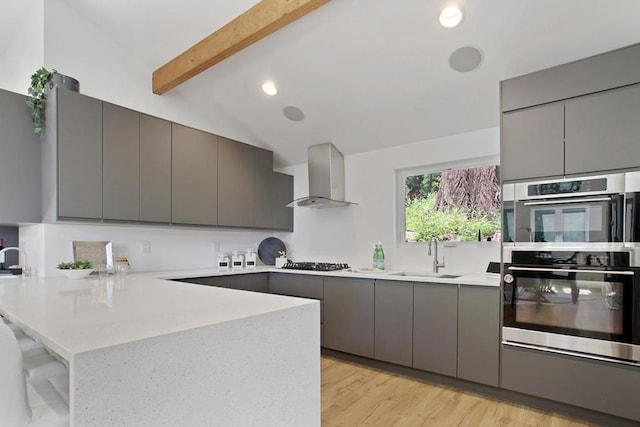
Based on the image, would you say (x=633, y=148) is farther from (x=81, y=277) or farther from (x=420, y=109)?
(x=81, y=277)

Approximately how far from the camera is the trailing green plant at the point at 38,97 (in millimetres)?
2447

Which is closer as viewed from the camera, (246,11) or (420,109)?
(246,11)

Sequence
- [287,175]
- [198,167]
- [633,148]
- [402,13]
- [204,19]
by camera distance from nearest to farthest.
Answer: [633,148] → [402,13] → [204,19] → [198,167] → [287,175]

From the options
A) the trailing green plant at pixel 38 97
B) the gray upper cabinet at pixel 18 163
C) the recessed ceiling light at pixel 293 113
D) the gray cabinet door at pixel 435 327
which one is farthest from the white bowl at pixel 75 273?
the gray cabinet door at pixel 435 327

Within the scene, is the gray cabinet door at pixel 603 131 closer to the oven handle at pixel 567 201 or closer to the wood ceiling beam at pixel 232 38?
the oven handle at pixel 567 201

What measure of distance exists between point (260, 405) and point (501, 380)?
1955 millimetres

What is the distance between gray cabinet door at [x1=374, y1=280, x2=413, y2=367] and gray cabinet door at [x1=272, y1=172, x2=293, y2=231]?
1572 millimetres

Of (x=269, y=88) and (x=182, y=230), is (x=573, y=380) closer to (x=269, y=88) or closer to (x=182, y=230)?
(x=269, y=88)

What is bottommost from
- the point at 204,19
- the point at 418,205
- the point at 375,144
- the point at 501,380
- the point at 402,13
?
the point at 501,380

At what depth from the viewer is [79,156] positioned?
2457mm

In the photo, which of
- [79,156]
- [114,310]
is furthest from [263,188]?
[114,310]

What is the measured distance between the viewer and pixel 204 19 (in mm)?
2641

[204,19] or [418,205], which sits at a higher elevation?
[204,19]

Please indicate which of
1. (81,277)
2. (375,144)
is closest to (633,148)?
(375,144)
